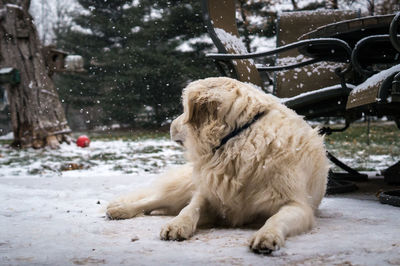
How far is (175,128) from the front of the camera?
8.58 feet

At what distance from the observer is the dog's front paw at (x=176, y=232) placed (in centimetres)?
179

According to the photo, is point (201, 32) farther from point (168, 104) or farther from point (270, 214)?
point (270, 214)

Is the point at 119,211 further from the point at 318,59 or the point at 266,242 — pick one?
the point at 318,59

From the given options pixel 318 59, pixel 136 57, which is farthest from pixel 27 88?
pixel 136 57

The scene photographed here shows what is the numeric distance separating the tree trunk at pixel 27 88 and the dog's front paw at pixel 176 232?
6.56 m

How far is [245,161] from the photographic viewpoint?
79.4 inches

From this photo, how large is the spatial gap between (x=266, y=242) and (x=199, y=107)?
91cm

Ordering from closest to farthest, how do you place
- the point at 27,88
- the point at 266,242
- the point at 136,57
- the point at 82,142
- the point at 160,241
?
the point at 266,242 → the point at 160,241 → the point at 27,88 → the point at 82,142 → the point at 136,57

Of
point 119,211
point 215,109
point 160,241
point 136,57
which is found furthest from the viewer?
point 136,57

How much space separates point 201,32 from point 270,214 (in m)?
15.5

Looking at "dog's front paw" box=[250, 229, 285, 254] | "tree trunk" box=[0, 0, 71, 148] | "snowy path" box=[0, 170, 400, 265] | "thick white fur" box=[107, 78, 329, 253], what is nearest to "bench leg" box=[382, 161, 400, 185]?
"snowy path" box=[0, 170, 400, 265]

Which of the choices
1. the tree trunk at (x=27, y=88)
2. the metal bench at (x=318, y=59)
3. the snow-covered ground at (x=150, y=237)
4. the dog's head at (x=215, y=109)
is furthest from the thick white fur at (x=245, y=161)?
the tree trunk at (x=27, y=88)

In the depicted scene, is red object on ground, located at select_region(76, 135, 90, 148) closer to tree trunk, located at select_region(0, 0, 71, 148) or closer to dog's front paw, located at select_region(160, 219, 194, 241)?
tree trunk, located at select_region(0, 0, 71, 148)

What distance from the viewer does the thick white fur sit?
1.99 m
